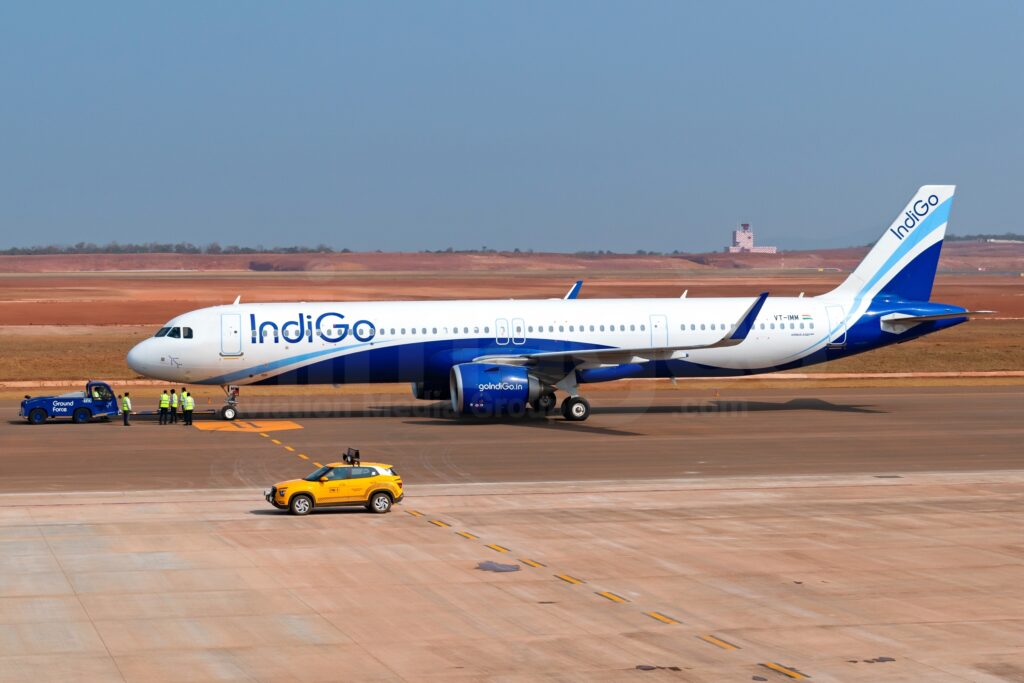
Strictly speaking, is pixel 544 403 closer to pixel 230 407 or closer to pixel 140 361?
pixel 230 407

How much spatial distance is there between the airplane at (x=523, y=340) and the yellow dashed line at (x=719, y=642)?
2708 centimetres

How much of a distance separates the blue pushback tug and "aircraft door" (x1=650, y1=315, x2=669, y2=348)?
20.2 meters

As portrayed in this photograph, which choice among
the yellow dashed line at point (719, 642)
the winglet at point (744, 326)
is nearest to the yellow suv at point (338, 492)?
the yellow dashed line at point (719, 642)

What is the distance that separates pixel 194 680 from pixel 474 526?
11.5 m

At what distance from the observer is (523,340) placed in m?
50.3

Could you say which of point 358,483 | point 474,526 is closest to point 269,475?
point 358,483

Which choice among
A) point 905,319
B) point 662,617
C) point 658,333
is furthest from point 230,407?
point 662,617

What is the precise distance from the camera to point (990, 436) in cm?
4453

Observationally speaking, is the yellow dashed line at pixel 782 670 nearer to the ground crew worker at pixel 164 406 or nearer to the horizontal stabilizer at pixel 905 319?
the ground crew worker at pixel 164 406

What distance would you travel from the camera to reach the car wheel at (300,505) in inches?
1176

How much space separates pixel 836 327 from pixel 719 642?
115 feet

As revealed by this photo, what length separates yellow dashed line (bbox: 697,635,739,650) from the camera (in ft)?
63.2

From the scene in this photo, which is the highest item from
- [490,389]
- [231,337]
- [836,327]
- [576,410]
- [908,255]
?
[908,255]

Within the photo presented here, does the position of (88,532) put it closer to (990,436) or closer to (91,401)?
(91,401)
